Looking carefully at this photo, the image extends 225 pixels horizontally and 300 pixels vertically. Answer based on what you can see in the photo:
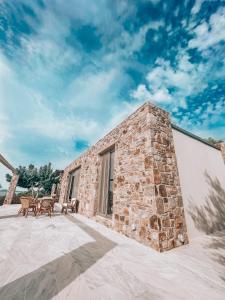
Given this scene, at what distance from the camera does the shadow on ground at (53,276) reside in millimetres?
1501

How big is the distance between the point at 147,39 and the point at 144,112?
3.79m

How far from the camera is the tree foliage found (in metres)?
22.1

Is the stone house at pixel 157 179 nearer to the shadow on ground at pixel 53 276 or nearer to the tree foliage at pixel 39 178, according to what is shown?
the shadow on ground at pixel 53 276

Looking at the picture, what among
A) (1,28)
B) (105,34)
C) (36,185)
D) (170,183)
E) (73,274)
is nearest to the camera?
(73,274)

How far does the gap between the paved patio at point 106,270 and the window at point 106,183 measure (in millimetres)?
2048

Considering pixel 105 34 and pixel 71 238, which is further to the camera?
pixel 105 34

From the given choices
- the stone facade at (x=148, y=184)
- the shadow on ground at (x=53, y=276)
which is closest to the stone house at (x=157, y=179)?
the stone facade at (x=148, y=184)

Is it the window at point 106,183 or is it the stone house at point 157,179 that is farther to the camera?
the window at point 106,183

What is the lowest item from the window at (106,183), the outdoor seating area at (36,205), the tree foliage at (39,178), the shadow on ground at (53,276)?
the shadow on ground at (53,276)

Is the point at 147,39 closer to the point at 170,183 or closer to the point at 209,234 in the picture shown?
the point at 170,183

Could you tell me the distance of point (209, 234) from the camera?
12.9 ft

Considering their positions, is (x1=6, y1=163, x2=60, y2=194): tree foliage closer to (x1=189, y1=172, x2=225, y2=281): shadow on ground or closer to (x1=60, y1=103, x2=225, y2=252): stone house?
(x1=60, y1=103, x2=225, y2=252): stone house

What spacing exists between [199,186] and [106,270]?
3.66m

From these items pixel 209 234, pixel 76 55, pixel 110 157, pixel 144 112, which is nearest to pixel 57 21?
pixel 76 55
